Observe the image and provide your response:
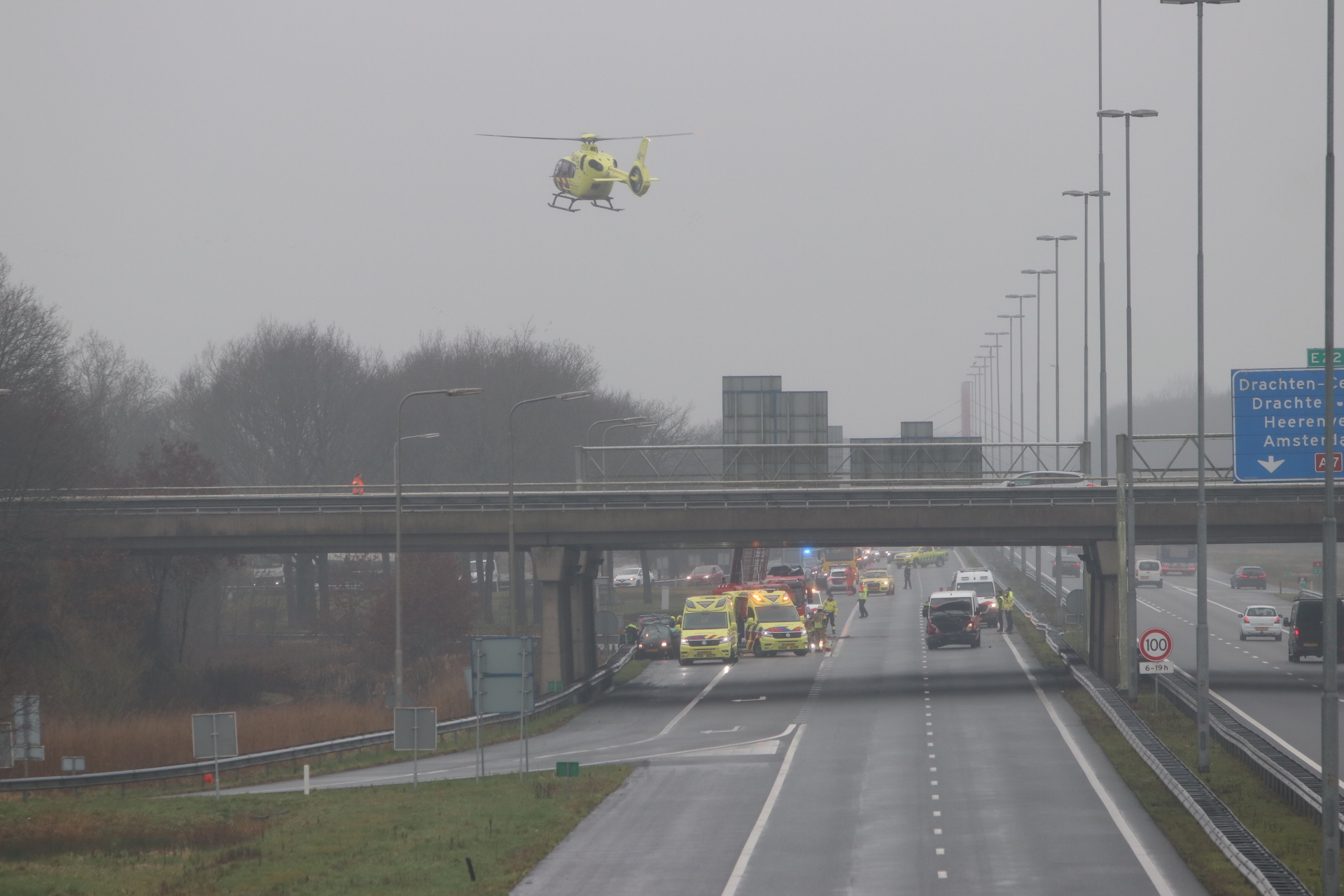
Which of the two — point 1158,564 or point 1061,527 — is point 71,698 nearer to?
point 1061,527

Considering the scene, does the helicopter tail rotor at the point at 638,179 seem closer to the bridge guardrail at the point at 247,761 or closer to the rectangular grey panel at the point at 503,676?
the bridge guardrail at the point at 247,761

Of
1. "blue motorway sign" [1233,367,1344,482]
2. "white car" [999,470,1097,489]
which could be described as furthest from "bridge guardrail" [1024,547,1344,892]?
"white car" [999,470,1097,489]

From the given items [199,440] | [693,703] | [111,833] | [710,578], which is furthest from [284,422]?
[111,833]

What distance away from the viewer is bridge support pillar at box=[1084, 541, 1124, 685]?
50.8 m

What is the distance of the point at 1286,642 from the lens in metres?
69.2

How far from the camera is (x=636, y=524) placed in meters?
52.4

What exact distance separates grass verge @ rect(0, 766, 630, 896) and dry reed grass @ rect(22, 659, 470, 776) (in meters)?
8.18

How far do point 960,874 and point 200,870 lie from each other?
1086 cm

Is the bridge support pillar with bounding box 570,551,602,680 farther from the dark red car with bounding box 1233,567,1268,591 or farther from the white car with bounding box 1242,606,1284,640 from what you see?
the dark red car with bounding box 1233,567,1268,591

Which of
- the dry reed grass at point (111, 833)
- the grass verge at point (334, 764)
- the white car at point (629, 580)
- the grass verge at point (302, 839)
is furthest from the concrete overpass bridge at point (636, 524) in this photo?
the white car at point (629, 580)

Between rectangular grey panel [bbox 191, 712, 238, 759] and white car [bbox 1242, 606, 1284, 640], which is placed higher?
rectangular grey panel [bbox 191, 712, 238, 759]

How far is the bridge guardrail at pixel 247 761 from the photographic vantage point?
112ft

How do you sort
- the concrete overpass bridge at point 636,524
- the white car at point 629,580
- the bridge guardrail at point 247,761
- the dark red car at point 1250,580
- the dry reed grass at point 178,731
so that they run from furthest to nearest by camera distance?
the white car at point 629,580 < the dark red car at point 1250,580 < the concrete overpass bridge at point 636,524 < the dry reed grass at point 178,731 < the bridge guardrail at point 247,761

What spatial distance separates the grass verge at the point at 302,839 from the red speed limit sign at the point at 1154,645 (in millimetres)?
12473
